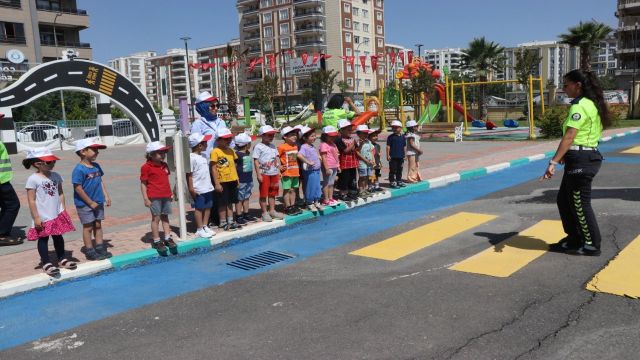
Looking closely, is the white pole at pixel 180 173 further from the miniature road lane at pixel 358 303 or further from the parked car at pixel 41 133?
the parked car at pixel 41 133

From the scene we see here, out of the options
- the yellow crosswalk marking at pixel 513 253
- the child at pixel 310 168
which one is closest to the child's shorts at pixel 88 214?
the child at pixel 310 168

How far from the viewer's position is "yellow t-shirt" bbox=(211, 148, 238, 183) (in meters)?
7.21

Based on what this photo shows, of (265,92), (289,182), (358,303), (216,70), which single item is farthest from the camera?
(216,70)

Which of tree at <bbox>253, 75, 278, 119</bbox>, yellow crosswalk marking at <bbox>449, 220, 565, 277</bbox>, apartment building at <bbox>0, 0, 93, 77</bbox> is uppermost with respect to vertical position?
apartment building at <bbox>0, 0, 93, 77</bbox>

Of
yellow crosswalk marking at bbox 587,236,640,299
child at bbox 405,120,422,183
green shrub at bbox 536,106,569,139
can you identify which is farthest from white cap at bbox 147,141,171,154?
green shrub at bbox 536,106,569,139

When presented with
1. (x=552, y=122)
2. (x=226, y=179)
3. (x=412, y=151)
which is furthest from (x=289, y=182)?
(x=552, y=122)

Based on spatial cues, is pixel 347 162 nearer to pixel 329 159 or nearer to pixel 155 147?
pixel 329 159

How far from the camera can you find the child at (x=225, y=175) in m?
7.22

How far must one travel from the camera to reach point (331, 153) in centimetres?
876

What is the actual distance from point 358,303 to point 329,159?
14.2ft

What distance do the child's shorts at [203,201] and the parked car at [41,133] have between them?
27.5 meters

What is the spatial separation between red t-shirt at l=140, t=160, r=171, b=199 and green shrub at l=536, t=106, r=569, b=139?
1877cm

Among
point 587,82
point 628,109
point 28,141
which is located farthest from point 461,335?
point 628,109

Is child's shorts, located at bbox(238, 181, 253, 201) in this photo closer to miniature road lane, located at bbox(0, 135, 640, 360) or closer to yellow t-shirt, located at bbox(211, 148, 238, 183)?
yellow t-shirt, located at bbox(211, 148, 238, 183)
